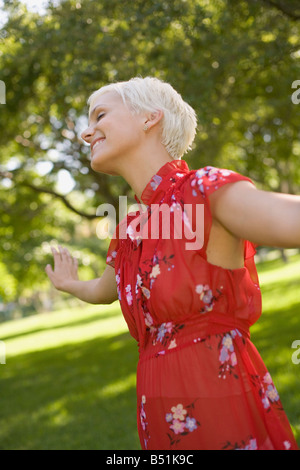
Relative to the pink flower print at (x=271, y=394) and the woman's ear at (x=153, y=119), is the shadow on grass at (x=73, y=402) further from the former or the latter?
the woman's ear at (x=153, y=119)

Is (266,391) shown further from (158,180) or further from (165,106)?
(165,106)

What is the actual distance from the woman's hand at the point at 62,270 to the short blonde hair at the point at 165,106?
93 cm

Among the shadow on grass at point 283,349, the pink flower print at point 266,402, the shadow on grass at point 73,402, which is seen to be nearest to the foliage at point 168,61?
the shadow on grass at point 283,349

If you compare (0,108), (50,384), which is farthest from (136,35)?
(50,384)

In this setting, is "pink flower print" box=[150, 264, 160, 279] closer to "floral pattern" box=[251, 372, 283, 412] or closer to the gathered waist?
the gathered waist

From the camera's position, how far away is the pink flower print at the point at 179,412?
5.94ft

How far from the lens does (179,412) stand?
182 cm

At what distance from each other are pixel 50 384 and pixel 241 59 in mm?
6624

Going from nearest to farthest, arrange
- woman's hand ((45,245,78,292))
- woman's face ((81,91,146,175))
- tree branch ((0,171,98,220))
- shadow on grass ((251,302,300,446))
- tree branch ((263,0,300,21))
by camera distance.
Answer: woman's face ((81,91,146,175))
woman's hand ((45,245,78,292))
shadow on grass ((251,302,300,446))
tree branch ((263,0,300,21))
tree branch ((0,171,98,220))

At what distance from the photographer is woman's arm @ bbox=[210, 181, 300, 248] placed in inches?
59.4

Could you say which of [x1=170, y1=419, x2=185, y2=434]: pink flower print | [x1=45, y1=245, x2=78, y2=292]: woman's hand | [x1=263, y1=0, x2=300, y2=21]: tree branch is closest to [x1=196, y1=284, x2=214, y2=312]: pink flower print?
[x1=170, y1=419, x2=185, y2=434]: pink flower print

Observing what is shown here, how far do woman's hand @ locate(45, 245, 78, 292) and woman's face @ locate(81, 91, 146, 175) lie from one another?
79 cm

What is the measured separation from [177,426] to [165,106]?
45.5 inches
